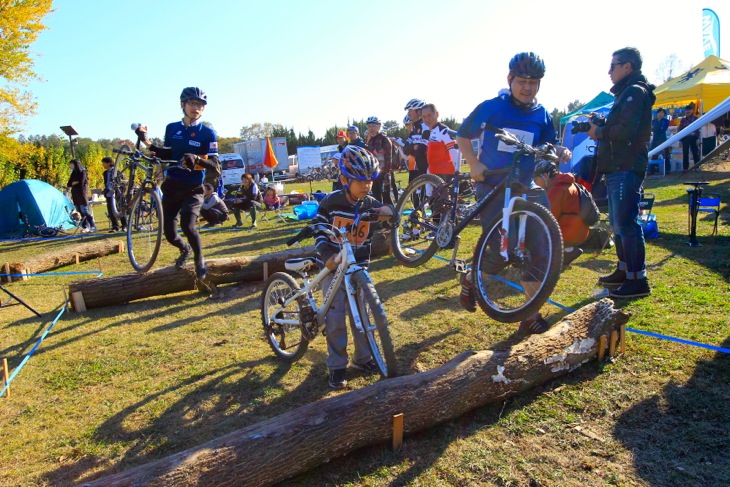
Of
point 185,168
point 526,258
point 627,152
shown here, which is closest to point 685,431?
point 526,258

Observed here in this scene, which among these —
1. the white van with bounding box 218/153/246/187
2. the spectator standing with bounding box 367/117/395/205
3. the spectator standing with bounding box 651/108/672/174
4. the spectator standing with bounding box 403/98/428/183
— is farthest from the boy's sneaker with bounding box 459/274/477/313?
the white van with bounding box 218/153/246/187

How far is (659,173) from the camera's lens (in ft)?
61.1

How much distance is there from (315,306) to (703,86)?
1865cm

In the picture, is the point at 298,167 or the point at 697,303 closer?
the point at 697,303

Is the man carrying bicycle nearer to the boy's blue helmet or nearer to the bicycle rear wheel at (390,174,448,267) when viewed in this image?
the boy's blue helmet

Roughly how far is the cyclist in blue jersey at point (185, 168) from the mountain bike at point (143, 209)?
14 cm

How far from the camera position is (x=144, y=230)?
21.3ft

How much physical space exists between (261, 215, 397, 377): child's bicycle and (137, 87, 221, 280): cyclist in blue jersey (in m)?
1.89

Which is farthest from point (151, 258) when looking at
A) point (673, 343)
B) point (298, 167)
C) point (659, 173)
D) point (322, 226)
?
point (298, 167)

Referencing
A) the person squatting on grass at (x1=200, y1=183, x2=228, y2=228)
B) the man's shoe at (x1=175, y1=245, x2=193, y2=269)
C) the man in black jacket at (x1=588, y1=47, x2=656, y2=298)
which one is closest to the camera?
the man in black jacket at (x1=588, y1=47, x2=656, y2=298)

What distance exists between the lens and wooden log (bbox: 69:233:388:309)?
6.64 m

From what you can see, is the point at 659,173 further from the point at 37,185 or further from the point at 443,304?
the point at 37,185

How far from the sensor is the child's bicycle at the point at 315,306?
3.48m

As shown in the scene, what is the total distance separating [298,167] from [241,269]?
34.4m
